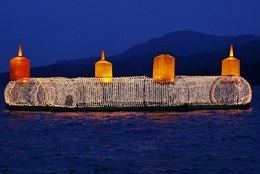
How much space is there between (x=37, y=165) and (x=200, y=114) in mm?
20538

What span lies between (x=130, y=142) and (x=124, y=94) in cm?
1266

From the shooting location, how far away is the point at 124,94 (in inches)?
1510

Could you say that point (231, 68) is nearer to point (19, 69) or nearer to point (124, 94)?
point (124, 94)

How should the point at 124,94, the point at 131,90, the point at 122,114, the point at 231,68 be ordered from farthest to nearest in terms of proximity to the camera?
the point at 231,68 < the point at 122,114 < the point at 124,94 < the point at 131,90

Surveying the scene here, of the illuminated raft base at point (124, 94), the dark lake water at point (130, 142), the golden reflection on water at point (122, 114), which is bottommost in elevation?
the dark lake water at point (130, 142)

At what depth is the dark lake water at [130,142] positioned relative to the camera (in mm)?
19625

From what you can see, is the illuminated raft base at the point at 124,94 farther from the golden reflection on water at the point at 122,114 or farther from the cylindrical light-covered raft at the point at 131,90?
the golden reflection on water at the point at 122,114

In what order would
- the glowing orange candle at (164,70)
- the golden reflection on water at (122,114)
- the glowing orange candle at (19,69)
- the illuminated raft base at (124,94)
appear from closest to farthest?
1. the golden reflection on water at (122,114)
2. the illuminated raft base at (124,94)
3. the glowing orange candle at (164,70)
4. the glowing orange candle at (19,69)

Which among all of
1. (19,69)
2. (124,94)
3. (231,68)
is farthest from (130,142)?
(19,69)

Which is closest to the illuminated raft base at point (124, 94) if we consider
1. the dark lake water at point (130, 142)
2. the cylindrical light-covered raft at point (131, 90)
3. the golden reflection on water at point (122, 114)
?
the cylindrical light-covered raft at point (131, 90)

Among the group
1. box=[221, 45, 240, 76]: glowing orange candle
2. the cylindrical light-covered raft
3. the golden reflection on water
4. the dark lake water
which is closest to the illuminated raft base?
the cylindrical light-covered raft

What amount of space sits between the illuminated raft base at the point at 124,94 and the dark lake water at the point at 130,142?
0.60m

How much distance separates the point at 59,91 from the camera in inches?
1501

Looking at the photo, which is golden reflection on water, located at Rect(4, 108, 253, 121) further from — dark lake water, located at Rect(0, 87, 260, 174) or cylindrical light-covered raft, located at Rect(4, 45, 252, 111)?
cylindrical light-covered raft, located at Rect(4, 45, 252, 111)
